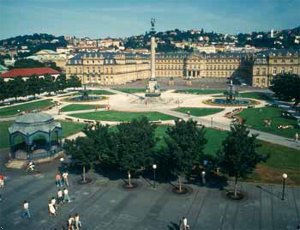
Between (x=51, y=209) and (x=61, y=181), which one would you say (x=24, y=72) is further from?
(x=51, y=209)

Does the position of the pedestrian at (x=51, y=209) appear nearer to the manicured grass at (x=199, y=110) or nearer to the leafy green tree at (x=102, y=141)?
the leafy green tree at (x=102, y=141)

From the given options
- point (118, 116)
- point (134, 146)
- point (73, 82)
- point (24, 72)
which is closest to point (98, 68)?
point (73, 82)

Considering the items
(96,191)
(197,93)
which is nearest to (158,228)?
(96,191)

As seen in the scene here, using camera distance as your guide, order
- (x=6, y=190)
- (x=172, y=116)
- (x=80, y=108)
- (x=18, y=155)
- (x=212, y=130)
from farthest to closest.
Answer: (x=80, y=108), (x=172, y=116), (x=212, y=130), (x=18, y=155), (x=6, y=190)

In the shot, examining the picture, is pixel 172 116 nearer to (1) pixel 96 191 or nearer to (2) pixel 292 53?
(1) pixel 96 191

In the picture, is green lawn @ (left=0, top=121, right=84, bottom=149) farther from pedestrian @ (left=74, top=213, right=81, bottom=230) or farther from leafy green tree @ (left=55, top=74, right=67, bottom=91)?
leafy green tree @ (left=55, top=74, right=67, bottom=91)

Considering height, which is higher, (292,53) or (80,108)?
(292,53)
